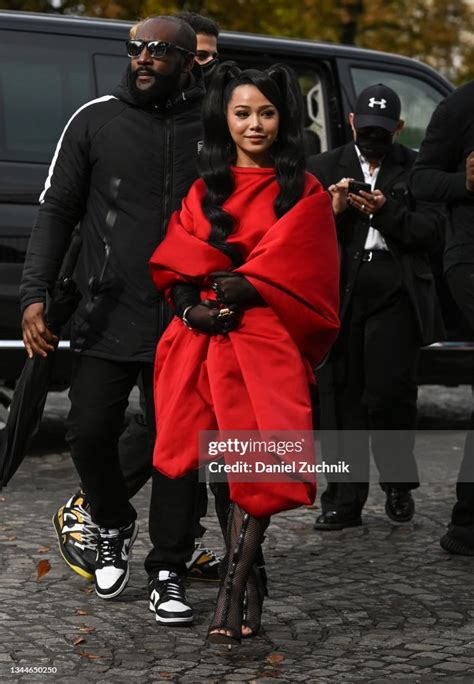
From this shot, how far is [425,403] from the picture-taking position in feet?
35.6

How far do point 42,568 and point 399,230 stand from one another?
214cm

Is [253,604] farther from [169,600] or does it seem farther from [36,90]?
[36,90]

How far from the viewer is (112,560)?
5.46 meters

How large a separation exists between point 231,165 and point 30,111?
3.39 m

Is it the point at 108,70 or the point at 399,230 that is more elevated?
the point at 108,70

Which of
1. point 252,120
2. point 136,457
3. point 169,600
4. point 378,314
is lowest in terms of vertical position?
point 169,600

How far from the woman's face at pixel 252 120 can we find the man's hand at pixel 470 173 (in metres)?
1.24

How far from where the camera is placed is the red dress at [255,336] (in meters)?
4.70

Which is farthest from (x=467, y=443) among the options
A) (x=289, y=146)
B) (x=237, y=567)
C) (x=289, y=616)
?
(x=289, y=146)

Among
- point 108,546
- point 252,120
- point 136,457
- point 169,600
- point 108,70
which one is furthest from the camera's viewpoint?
point 108,70

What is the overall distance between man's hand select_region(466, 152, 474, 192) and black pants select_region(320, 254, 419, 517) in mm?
Answer: 849

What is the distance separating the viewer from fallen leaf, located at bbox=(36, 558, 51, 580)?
5785 millimetres

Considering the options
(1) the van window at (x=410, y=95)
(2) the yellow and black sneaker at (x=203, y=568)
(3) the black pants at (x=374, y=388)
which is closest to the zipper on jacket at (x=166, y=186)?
(2) the yellow and black sneaker at (x=203, y=568)

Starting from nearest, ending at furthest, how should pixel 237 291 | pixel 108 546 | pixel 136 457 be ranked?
pixel 237 291 → pixel 108 546 → pixel 136 457
